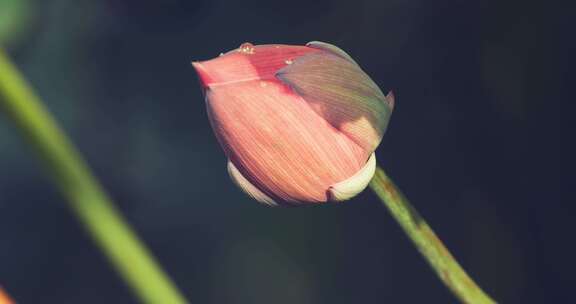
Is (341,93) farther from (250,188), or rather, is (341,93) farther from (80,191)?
(80,191)

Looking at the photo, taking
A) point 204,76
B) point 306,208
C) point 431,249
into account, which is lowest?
point 306,208

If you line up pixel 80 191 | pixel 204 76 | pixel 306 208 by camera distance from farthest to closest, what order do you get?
pixel 306 208 < pixel 204 76 < pixel 80 191

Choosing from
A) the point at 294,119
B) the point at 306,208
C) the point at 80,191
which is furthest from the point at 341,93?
the point at 306,208

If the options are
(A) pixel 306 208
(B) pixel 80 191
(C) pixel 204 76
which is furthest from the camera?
(A) pixel 306 208

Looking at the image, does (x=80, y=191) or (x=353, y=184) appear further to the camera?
(x=353, y=184)

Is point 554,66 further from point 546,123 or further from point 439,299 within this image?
point 439,299

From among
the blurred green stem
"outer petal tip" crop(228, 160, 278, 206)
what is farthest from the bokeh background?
the blurred green stem

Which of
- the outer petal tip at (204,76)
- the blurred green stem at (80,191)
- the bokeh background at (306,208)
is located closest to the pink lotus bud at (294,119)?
the outer petal tip at (204,76)

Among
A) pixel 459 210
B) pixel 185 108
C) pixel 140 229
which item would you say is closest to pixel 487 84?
pixel 459 210
